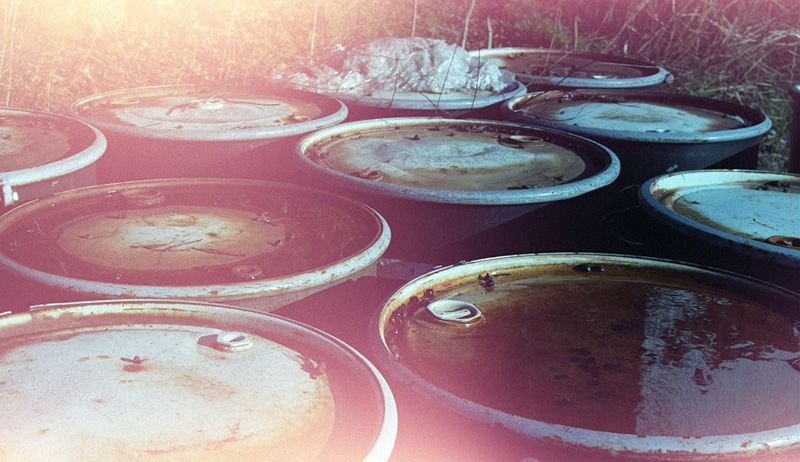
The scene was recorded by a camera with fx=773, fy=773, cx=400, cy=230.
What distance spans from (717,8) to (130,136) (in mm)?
8595

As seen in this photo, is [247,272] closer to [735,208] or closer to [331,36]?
[735,208]

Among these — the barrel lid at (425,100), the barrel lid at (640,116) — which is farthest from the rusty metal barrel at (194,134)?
the barrel lid at (640,116)

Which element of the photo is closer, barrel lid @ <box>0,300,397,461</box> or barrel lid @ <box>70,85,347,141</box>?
barrel lid @ <box>0,300,397,461</box>

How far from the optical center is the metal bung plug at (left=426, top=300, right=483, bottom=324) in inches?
102

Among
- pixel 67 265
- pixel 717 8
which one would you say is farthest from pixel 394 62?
pixel 717 8

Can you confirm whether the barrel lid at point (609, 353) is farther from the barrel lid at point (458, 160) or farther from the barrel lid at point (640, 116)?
the barrel lid at point (640, 116)

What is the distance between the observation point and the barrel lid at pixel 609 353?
6.53ft

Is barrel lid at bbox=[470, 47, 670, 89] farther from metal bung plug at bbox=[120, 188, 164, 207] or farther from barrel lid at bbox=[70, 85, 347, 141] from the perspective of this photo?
metal bung plug at bbox=[120, 188, 164, 207]

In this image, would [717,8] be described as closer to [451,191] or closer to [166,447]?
[451,191]

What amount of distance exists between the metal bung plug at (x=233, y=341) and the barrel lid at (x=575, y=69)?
13.7 ft

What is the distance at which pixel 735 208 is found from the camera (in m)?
3.68

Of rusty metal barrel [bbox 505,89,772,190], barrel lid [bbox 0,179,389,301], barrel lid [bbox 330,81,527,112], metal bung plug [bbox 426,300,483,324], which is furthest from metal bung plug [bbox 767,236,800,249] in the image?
barrel lid [bbox 330,81,527,112]

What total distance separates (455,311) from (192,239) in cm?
120

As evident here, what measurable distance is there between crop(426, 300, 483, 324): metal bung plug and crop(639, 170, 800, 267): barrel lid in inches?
45.1
